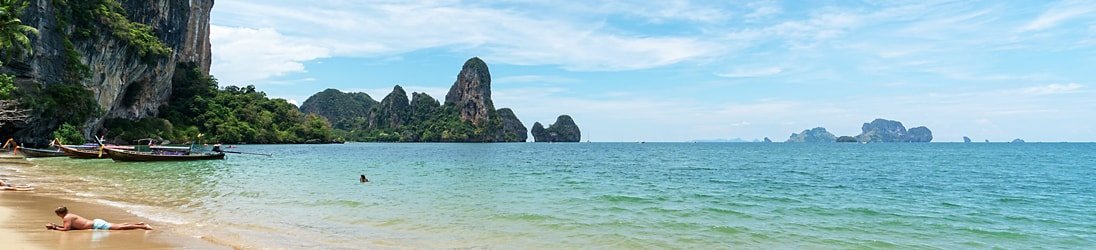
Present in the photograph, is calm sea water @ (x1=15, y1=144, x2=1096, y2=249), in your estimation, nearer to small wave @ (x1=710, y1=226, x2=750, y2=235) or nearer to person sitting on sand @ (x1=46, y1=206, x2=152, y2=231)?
small wave @ (x1=710, y1=226, x2=750, y2=235)

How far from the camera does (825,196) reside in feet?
74.3

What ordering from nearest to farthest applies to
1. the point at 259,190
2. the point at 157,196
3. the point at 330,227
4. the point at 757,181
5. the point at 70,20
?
1. the point at 330,227
2. the point at 157,196
3. the point at 259,190
4. the point at 757,181
5. the point at 70,20

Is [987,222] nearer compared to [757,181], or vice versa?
[987,222]

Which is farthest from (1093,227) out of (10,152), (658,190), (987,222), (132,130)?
(132,130)

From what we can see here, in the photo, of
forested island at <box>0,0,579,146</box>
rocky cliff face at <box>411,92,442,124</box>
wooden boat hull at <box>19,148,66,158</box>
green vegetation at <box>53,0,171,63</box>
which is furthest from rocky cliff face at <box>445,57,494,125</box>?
wooden boat hull at <box>19,148,66,158</box>

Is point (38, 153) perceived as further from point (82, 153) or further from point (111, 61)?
point (111, 61)

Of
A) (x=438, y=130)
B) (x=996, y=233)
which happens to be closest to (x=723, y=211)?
(x=996, y=233)

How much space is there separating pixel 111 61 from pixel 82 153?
83.8ft

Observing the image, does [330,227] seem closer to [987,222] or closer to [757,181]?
[987,222]

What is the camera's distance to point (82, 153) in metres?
39.5

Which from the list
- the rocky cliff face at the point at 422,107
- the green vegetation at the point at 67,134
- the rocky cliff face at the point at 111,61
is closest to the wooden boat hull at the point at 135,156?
the rocky cliff face at the point at 111,61

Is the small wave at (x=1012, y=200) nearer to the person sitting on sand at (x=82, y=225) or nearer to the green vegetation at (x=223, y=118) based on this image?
the person sitting on sand at (x=82, y=225)

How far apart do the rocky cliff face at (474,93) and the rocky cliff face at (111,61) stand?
8669 centimetres

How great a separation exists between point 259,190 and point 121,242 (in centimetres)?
1255
